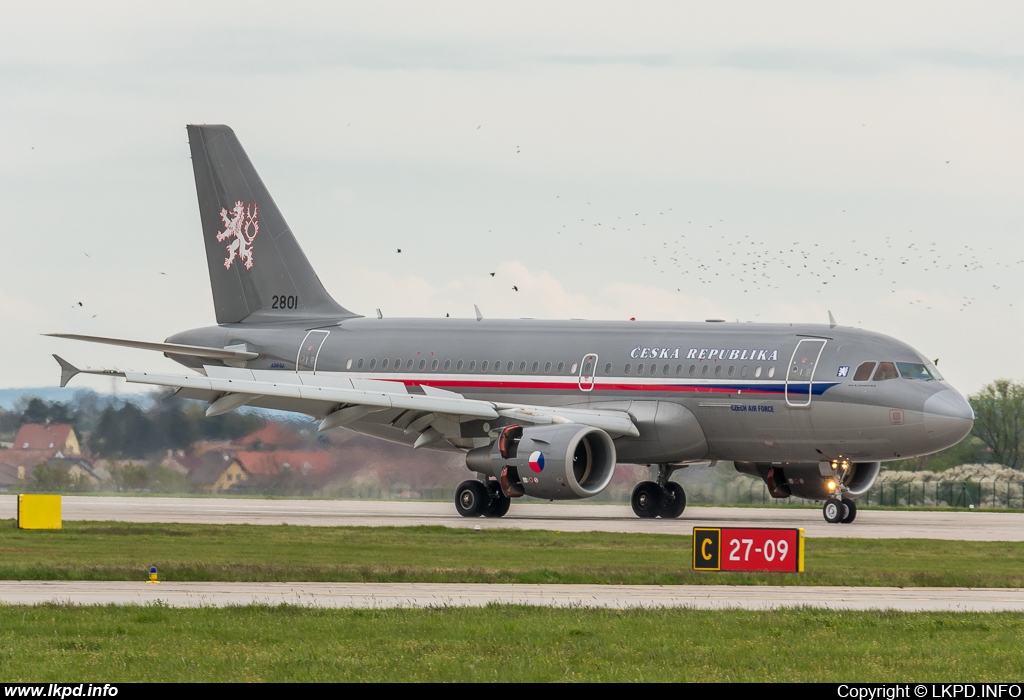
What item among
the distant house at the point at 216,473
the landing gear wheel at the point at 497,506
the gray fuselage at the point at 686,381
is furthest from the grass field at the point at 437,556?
the distant house at the point at 216,473

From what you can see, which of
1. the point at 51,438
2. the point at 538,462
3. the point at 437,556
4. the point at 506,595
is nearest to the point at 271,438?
the point at 51,438

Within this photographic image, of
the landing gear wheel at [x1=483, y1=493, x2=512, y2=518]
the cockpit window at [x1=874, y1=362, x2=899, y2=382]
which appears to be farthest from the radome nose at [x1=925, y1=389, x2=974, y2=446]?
the landing gear wheel at [x1=483, y1=493, x2=512, y2=518]

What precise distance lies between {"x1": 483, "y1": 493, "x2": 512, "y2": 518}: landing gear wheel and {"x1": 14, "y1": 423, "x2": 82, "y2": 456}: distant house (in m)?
15.0

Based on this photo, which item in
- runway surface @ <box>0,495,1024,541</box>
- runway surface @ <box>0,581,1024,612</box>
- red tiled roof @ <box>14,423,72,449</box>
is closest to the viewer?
runway surface @ <box>0,581,1024,612</box>

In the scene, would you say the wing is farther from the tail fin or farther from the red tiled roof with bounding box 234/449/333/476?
the tail fin

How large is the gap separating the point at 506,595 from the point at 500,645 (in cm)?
507

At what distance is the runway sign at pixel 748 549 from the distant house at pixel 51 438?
29.0 meters

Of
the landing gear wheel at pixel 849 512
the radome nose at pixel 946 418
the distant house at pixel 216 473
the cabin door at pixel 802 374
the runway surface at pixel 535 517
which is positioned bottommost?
the runway surface at pixel 535 517

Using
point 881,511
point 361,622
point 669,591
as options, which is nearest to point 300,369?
point 881,511

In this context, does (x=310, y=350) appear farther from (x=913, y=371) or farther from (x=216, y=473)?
(x=913, y=371)

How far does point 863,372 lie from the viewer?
1478 inches

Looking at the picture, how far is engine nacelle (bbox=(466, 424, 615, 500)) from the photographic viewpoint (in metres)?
36.7

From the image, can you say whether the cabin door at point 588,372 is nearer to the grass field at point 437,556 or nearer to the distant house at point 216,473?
the grass field at point 437,556

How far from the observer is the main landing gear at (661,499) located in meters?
41.9
